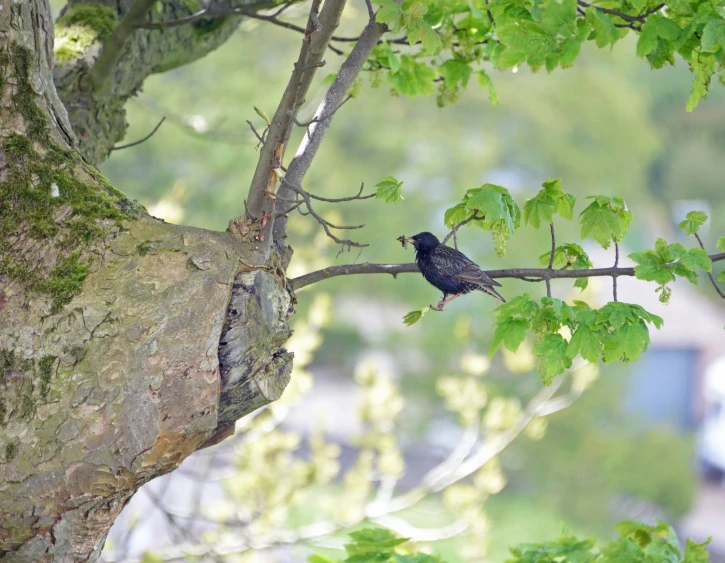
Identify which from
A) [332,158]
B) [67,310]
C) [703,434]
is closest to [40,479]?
[67,310]

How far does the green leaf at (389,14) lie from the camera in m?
1.81

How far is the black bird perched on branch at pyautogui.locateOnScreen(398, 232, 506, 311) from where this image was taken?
92.1 inches

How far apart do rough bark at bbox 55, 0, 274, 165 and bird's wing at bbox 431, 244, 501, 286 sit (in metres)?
1.10

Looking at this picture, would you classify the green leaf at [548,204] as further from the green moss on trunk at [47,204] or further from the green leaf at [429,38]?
the green moss on trunk at [47,204]

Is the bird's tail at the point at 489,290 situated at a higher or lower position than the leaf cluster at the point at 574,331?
higher

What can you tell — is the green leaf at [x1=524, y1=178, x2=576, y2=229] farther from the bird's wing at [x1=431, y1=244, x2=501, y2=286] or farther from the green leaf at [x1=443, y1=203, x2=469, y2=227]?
the bird's wing at [x1=431, y1=244, x2=501, y2=286]

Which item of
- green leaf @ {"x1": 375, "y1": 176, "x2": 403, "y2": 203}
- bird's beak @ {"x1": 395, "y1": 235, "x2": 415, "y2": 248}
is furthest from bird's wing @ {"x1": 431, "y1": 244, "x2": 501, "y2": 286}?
green leaf @ {"x1": 375, "y1": 176, "x2": 403, "y2": 203}

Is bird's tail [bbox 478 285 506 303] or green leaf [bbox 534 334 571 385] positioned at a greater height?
bird's tail [bbox 478 285 506 303]

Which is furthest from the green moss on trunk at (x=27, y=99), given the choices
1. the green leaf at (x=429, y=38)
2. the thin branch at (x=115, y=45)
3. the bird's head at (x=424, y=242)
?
the bird's head at (x=424, y=242)

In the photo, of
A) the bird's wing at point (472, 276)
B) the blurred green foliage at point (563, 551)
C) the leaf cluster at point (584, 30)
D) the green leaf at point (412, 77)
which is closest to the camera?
the leaf cluster at point (584, 30)

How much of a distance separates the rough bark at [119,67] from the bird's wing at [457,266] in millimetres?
1100

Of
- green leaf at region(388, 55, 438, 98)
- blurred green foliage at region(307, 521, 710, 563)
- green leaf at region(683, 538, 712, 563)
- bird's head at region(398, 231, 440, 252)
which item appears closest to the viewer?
blurred green foliage at region(307, 521, 710, 563)

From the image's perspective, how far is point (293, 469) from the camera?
4746mm

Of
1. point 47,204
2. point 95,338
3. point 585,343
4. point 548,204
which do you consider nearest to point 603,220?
point 548,204
